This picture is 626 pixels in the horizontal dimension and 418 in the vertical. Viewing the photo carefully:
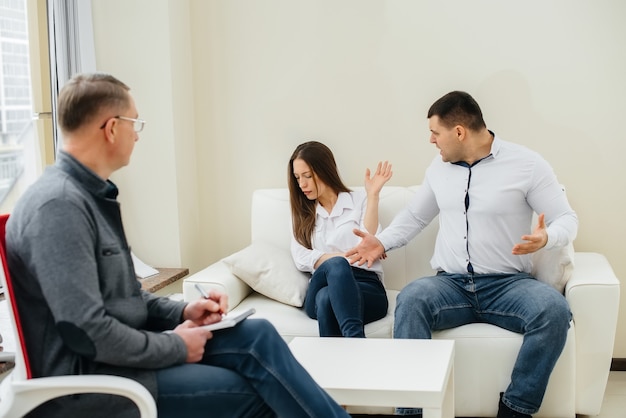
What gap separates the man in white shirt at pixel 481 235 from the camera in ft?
10.3

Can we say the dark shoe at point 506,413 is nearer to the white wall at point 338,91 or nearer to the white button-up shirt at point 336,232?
the white button-up shirt at point 336,232

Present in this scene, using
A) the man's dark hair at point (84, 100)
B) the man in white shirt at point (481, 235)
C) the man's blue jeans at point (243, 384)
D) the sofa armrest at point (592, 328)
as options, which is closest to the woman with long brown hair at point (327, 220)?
the man in white shirt at point (481, 235)

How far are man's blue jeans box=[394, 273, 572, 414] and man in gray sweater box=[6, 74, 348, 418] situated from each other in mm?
1123

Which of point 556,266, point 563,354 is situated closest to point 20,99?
point 556,266

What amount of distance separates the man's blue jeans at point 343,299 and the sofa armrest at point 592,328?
0.77 m

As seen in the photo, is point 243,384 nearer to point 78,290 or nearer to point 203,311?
point 203,311

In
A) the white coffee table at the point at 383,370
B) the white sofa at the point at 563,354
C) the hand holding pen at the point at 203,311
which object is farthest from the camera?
the white sofa at the point at 563,354

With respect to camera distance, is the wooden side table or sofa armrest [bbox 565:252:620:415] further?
the wooden side table

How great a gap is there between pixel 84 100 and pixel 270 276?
172 centimetres

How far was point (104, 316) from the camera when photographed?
6.15 feet

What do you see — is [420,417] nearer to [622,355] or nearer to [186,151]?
[622,355]

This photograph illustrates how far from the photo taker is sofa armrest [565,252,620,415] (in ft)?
10.4

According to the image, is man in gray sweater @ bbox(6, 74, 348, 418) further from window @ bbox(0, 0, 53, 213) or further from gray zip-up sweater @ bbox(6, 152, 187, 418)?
window @ bbox(0, 0, 53, 213)

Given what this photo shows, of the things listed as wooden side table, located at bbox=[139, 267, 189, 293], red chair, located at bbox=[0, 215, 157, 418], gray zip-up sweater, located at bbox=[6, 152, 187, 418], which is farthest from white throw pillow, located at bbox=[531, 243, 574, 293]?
red chair, located at bbox=[0, 215, 157, 418]
